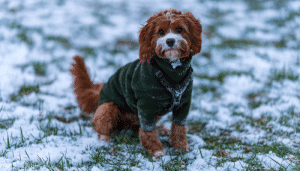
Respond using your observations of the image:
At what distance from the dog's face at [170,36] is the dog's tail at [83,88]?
127cm

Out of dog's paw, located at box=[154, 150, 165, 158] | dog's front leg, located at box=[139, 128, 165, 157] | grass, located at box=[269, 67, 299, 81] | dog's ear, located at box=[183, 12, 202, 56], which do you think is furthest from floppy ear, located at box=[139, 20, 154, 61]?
grass, located at box=[269, 67, 299, 81]

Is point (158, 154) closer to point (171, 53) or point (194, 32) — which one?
point (171, 53)

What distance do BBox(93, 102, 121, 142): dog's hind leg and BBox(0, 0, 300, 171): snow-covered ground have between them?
129mm

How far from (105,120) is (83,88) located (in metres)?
0.74

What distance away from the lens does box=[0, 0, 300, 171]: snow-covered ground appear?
249 cm

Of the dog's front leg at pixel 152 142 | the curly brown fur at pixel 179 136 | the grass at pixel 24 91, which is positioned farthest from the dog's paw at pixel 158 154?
the grass at pixel 24 91

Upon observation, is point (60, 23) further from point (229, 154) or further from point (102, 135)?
point (229, 154)

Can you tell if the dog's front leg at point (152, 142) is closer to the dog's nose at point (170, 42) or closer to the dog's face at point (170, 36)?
the dog's face at point (170, 36)

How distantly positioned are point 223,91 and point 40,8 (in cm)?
698

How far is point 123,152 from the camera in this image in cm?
273

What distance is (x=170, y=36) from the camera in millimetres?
2223

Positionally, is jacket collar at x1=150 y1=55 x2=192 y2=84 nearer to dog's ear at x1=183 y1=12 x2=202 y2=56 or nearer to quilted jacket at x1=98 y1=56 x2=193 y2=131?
quilted jacket at x1=98 y1=56 x2=193 y2=131

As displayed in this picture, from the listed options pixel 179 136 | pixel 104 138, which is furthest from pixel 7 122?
pixel 179 136

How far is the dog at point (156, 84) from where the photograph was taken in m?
2.29
